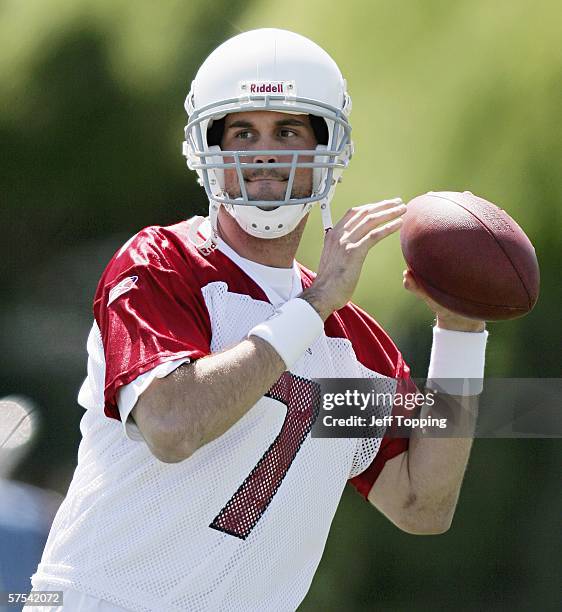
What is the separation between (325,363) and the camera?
6.77ft

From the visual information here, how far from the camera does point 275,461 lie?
1.91m

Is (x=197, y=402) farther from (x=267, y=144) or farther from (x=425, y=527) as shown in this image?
(x=425, y=527)

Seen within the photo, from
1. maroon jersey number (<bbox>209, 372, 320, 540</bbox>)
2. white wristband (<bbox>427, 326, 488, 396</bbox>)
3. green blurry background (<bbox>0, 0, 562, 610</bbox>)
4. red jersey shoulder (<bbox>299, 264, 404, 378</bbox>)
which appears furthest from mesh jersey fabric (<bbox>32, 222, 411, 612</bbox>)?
green blurry background (<bbox>0, 0, 562, 610</bbox>)

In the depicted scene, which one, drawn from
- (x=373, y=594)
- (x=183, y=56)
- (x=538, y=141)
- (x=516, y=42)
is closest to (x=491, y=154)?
(x=538, y=141)

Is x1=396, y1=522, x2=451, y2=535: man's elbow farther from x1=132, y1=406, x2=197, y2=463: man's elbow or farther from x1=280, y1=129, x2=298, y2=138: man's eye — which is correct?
x1=280, y1=129, x2=298, y2=138: man's eye

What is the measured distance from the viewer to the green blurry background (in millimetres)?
3320

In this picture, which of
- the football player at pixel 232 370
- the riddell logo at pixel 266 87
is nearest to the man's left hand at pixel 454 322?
the football player at pixel 232 370

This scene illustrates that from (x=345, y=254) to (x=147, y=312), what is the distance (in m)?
0.35

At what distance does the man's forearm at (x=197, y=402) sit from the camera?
5.47 ft

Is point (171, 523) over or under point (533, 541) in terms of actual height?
over

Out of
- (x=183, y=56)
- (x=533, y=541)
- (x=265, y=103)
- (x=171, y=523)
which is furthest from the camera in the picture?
(x=183, y=56)

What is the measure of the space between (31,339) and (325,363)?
1828 millimetres

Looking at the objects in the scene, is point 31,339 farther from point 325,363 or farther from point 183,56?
point 325,363

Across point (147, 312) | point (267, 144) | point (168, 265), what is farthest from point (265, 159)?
point (147, 312)
